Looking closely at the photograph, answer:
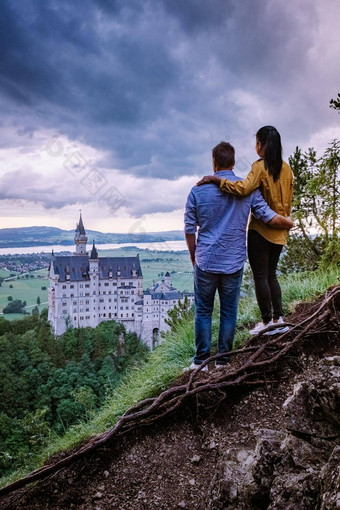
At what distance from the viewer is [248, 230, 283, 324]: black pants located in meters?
3.01

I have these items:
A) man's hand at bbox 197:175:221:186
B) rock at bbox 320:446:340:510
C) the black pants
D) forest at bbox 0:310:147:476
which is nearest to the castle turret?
forest at bbox 0:310:147:476

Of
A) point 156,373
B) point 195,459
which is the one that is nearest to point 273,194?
point 156,373

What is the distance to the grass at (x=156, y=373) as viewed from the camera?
2.63 m

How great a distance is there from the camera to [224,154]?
286 cm

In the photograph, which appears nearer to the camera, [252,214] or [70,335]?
[252,214]

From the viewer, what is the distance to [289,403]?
4.58 ft

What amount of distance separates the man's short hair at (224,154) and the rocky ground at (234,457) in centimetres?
127

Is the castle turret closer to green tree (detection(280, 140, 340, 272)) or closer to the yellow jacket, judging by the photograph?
green tree (detection(280, 140, 340, 272))

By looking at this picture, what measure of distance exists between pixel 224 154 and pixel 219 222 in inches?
19.1

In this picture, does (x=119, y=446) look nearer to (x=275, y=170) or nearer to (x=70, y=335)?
(x=275, y=170)

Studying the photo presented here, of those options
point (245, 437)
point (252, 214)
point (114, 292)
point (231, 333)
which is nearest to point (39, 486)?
point (245, 437)

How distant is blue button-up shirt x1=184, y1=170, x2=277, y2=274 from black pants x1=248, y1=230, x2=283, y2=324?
0.57 ft

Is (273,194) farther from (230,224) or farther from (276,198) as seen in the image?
(230,224)

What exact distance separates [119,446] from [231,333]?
127 centimetres
